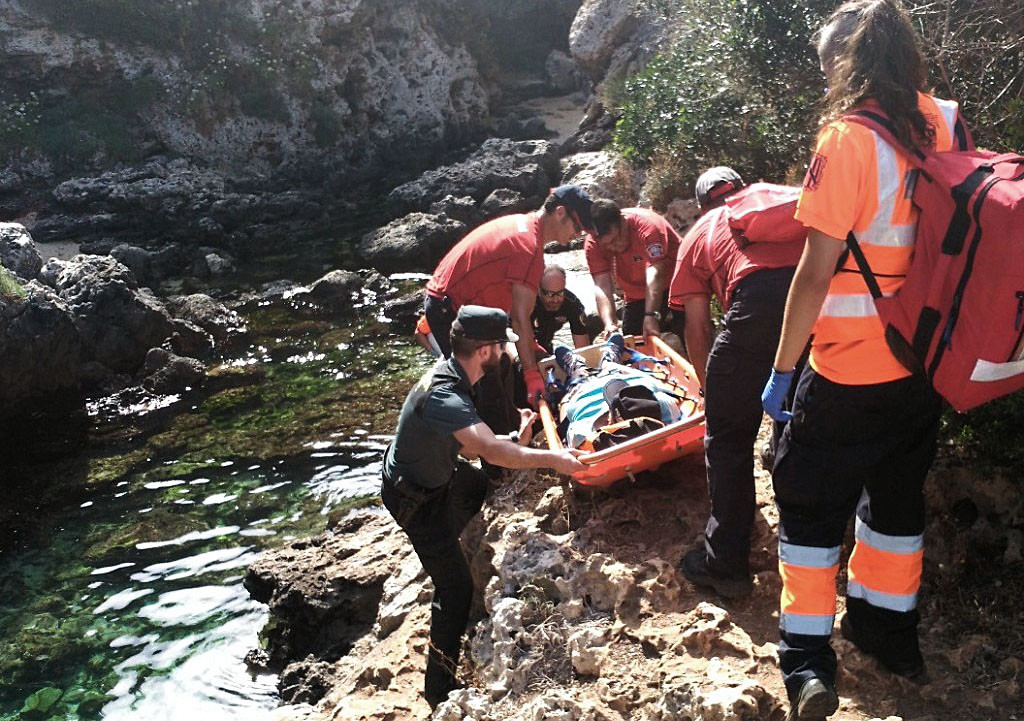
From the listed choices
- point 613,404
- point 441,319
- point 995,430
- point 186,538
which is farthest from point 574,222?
point 186,538

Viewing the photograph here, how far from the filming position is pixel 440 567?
4.95 metres

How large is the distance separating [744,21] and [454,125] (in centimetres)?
2187

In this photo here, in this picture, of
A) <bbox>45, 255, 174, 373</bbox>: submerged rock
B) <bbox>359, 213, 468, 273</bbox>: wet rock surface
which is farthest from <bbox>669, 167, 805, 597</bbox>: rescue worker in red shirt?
<bbox>359, 213, 468, 273</bbox>: wet rock surface

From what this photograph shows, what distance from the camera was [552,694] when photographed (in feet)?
13.1

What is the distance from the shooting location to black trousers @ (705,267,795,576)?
13.6 feet

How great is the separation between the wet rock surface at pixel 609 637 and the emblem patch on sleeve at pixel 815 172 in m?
Result: 1.96

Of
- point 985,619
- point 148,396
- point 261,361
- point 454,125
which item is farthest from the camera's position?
point 454,125

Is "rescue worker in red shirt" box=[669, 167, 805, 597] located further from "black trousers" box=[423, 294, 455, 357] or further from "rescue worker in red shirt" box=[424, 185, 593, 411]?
"black trousers" box=[423, 294, 455, 357]

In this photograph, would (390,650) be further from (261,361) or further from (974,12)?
(261,361)

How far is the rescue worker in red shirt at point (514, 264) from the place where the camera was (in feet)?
20.6

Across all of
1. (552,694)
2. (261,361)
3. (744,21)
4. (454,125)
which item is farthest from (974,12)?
(454,125)

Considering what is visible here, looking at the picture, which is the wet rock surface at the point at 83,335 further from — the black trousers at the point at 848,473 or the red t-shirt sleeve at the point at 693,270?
the black trousers at the point at 848,473

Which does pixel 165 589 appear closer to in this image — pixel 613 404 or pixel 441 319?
pixel 441 319

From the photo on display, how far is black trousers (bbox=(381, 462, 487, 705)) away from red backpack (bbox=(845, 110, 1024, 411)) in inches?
106
